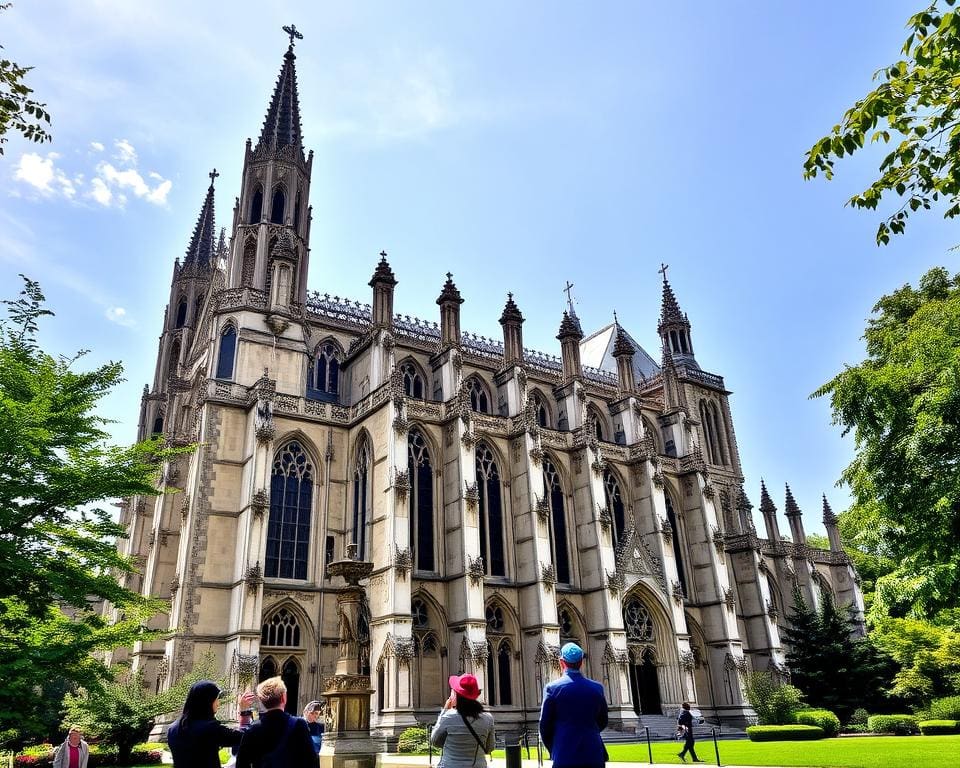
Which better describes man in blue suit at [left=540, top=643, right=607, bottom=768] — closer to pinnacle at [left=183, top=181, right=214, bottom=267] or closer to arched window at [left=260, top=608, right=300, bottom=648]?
arched window at [left=260, top=608, right=300, bottom=648]

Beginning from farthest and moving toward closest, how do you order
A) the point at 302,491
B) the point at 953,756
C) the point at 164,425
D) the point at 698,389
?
the point at 698,389 → the point at 164,425 → the point at 302,491 → the point at 953,756

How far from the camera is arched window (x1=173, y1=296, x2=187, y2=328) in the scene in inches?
1938

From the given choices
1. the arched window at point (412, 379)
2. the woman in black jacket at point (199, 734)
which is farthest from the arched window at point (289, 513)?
the woman in black jacket at point (199, 734)

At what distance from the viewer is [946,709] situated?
103ft

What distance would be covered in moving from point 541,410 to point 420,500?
14566 mm

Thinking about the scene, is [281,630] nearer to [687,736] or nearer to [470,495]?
[470,495]

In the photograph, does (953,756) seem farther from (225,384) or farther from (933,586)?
(225,384)

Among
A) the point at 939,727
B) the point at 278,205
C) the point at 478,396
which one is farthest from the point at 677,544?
the point at 278,205

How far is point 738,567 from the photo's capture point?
149 feet

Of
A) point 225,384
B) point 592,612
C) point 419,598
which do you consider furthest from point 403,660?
point 225,384

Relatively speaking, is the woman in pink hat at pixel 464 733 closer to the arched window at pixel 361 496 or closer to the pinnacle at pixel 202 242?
the arched window at pixel 361 496

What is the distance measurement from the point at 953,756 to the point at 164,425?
40.9 m

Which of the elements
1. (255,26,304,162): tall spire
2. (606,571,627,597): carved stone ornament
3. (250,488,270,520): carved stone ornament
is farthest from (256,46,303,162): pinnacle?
(606,571,627,597): carved stone ornament

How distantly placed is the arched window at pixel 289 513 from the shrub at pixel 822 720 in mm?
22034
